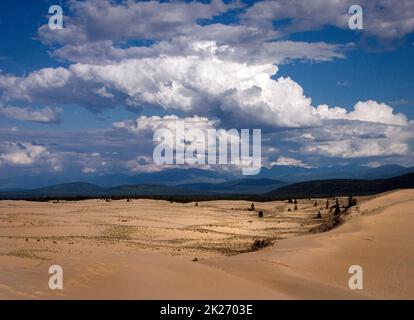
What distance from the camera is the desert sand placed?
37.3 ft

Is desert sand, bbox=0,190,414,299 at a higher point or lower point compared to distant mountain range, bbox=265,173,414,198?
lower

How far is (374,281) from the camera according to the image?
51.3 feet

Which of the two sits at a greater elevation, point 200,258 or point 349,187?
point 349,187

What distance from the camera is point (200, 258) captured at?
22641mm

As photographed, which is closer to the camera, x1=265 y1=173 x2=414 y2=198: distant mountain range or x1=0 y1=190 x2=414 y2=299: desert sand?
x1=0 y1=190 x2=414 y2=299: desert sand

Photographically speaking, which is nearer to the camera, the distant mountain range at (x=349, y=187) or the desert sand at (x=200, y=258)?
the desert sand at (x=200, y=258)

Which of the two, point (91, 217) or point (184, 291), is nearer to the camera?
point (184, 291)

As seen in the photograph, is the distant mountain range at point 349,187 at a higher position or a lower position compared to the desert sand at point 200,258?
higher

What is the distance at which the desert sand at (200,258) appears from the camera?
1136 cm

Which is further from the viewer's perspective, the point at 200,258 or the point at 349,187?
the point at 349,187
